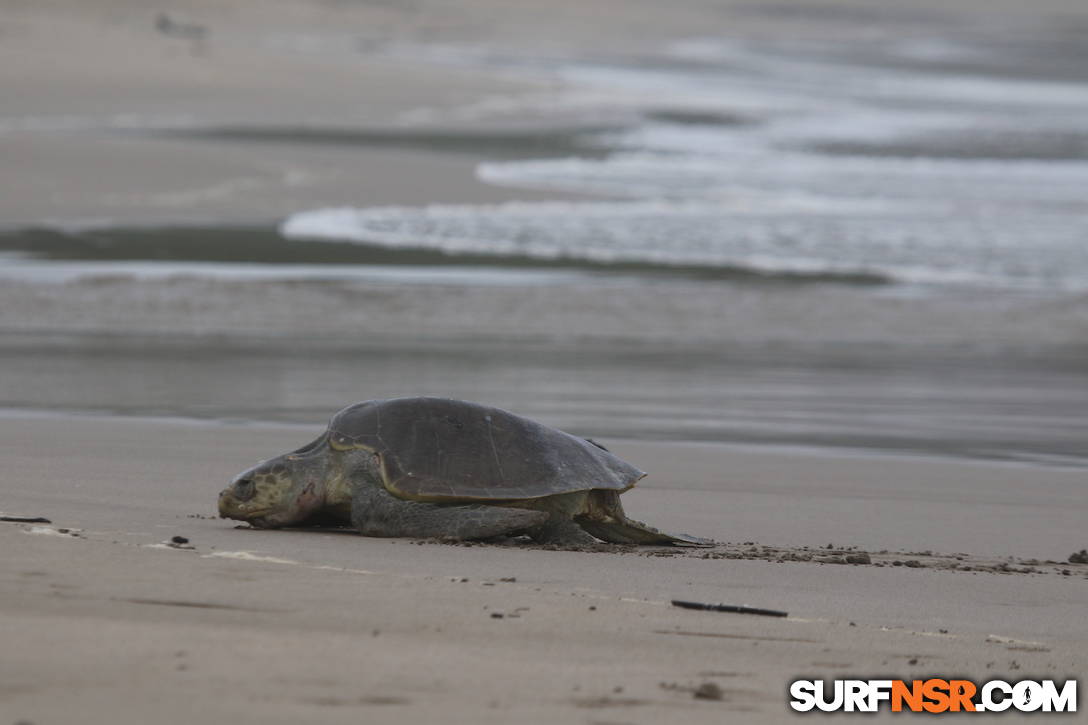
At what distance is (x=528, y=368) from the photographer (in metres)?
11.4

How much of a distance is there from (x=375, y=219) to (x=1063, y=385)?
28.0 feet

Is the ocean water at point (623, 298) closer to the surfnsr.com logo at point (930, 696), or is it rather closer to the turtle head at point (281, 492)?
the turtle head at point (281, 492)

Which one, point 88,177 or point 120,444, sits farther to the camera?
point 88,177

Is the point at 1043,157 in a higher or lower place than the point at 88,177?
higher

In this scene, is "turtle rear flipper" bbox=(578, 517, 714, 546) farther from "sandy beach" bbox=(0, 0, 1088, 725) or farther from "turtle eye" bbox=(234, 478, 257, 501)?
"turtle eye" bbox=(234, 478, 257, 501)

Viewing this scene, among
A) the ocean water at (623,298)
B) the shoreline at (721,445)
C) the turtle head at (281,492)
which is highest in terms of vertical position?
the ocean water at (623,298)

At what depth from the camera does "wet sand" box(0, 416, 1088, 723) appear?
375cm

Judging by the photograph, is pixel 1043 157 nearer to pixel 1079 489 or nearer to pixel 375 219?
pixel 375 219

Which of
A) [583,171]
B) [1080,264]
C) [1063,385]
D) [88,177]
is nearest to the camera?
[1063,385]

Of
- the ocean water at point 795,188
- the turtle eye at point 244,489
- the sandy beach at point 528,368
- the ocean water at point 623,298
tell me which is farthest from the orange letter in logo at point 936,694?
the ocean water at point 795,188

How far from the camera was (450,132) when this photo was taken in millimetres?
25531

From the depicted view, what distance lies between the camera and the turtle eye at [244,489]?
5.98 metres

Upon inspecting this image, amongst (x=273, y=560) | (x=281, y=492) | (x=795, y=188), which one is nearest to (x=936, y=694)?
(x=273, y=560)

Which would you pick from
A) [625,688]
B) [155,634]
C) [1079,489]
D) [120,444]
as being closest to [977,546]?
[1079,489]
